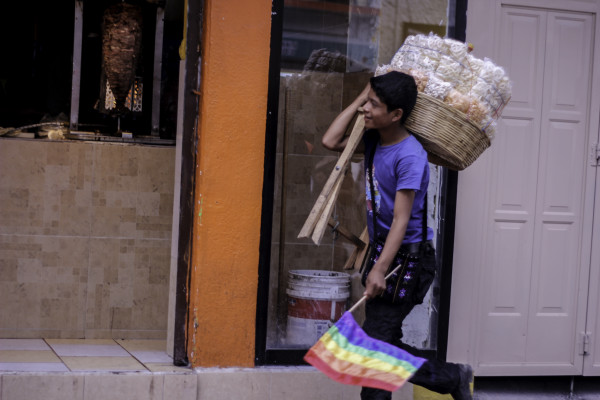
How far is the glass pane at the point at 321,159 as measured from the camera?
543 centimetres

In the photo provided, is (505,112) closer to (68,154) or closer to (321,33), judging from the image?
(321,33)

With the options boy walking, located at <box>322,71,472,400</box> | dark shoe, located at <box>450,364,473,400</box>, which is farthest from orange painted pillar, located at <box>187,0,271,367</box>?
dark shoe, located at <box>450,364,473,400</box>

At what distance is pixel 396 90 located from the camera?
4121mm

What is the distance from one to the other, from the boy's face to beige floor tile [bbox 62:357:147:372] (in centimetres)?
214

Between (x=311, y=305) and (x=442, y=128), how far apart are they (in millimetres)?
1745

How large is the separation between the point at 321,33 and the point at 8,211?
2.51 m

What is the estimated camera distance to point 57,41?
6.48 m

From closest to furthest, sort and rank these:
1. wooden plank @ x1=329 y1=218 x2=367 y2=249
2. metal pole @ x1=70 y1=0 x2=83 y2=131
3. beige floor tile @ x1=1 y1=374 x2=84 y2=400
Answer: beige floor tile @ x1=1 y1=374 x2=84 y2=400 < wooden plank @ x1=329 y1=218 x2=367 y2=249 < metal pole @ x1=70 y1=0 x2=83 y2=131

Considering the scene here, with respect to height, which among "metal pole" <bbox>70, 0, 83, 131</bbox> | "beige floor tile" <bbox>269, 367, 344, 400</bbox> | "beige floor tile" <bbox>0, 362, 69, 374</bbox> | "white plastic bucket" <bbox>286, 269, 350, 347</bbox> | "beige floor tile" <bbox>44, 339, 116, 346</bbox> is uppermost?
"metal pole" <bbox>70, 0, 83, 131</bbox>

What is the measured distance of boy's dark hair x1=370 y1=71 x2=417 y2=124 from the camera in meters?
4.11

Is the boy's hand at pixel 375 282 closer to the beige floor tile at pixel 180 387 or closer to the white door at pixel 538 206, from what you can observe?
the beige floor tile at pixel 180 387

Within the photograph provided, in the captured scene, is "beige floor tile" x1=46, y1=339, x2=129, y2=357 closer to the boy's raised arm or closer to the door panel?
the boy's raised arm

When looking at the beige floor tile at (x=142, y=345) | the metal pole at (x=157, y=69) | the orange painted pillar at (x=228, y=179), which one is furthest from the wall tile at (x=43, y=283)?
the orange painted pillar at (x=228, y=179)

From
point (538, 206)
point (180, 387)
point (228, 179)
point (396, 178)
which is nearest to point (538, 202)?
point (538, 206)
